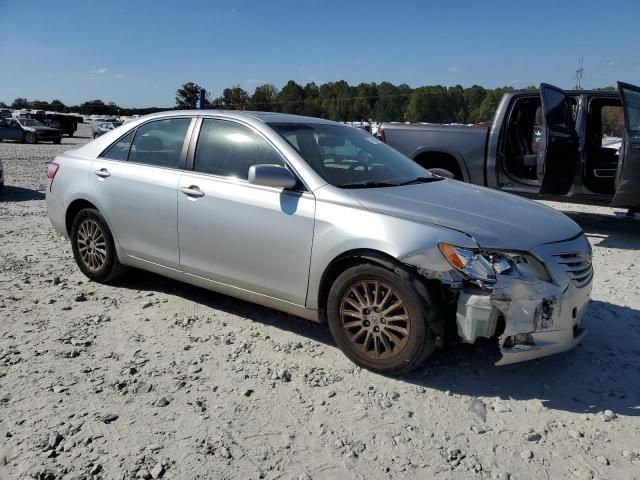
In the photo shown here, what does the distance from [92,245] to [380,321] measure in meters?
2.94

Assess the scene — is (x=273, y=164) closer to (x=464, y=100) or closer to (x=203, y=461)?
(x=203, y=461)

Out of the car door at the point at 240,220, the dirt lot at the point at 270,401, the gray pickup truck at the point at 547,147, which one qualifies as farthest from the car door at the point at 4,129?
the car door at the point at 240,220

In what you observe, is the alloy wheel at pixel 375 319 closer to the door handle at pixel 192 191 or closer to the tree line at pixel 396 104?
the door handle at pixel 192 191

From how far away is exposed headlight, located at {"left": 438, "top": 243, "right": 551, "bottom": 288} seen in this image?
300cm

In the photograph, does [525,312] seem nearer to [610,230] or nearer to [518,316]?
[518,316]

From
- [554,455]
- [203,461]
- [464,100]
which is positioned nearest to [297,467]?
[203,461]

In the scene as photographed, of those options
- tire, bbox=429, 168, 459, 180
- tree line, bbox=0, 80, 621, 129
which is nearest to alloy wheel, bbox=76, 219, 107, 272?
tire, bbox=429, 168, 459, 180

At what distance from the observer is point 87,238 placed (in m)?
4.89

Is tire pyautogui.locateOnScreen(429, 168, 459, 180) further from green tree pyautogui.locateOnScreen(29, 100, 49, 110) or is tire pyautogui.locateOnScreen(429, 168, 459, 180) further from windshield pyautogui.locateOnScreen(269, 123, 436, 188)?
green tree pyautogui.locateOnScreen(29, 100, 49, 110)

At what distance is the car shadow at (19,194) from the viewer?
9953mm

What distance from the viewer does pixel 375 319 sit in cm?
329

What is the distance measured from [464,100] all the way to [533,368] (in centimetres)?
8936

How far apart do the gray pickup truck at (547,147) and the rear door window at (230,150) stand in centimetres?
473

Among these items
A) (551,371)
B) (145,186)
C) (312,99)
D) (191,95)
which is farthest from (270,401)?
(312,99)
